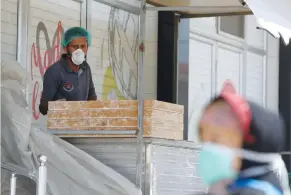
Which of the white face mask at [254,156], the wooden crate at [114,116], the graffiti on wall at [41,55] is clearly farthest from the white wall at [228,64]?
the white face mask at [254,156]

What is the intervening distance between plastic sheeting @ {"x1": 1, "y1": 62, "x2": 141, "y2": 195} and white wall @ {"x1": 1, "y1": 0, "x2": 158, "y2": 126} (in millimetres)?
1052

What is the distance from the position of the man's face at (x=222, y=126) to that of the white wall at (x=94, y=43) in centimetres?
392

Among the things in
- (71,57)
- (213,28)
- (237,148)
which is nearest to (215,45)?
(213,28)

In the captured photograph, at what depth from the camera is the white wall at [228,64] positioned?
935 cm

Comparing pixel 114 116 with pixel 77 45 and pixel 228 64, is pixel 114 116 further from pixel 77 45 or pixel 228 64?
pixel 228 64

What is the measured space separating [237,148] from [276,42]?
369 inches

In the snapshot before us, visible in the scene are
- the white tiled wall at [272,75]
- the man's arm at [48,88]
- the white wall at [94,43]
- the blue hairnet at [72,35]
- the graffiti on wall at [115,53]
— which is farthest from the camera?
the white tiled wall at [272,75]

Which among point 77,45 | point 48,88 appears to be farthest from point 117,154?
point 77,45

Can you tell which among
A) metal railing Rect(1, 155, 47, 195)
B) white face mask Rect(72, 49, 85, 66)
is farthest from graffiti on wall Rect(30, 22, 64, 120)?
metal railing Rect(1, 155, 47, 195)

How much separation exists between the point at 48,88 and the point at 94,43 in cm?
145

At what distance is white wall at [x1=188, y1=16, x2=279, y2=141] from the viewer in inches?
368

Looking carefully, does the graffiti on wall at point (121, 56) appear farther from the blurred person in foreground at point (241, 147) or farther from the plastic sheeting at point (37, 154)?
the blurred person in foreground at point (241, 147)

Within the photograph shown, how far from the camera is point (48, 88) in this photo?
5.89 meters

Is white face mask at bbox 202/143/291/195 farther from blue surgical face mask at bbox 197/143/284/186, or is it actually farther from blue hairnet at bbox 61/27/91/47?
blue hairnet at bbox 61/27/91/47
